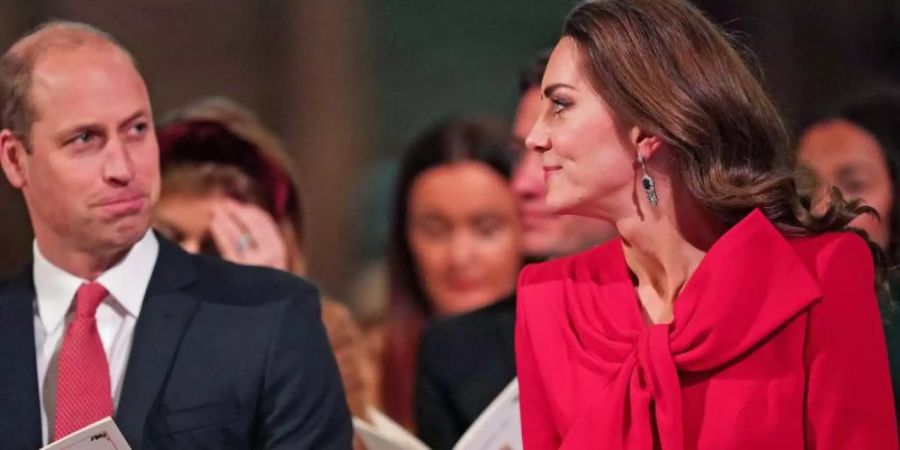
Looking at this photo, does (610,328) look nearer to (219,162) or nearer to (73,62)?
(73,62)

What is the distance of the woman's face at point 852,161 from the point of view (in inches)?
135

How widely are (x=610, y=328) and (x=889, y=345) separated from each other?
2.45ft

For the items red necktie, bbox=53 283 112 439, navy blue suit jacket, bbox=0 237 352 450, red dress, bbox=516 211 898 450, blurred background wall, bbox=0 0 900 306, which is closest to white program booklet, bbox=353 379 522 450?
navy blue suit jacket, bbox=0 237 352 450

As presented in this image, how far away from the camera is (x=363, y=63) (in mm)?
5609

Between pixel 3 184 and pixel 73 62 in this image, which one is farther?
pixel 3 184

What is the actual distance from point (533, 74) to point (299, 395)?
1.03 metres

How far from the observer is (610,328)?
89.1 inches

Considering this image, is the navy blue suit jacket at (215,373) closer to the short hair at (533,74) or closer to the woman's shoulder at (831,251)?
the woman's shoulder at (831,251)

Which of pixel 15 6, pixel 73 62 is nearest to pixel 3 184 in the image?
pixel 15 6

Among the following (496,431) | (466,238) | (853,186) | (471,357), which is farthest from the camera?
(466,238)

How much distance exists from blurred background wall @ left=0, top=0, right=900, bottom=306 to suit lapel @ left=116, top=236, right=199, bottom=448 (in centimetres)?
283

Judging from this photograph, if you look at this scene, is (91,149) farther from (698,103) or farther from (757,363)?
(757,363)

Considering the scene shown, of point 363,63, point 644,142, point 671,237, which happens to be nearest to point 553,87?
point 644,142

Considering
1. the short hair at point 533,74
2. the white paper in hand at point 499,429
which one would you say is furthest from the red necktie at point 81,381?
the short hair at point 533,74
